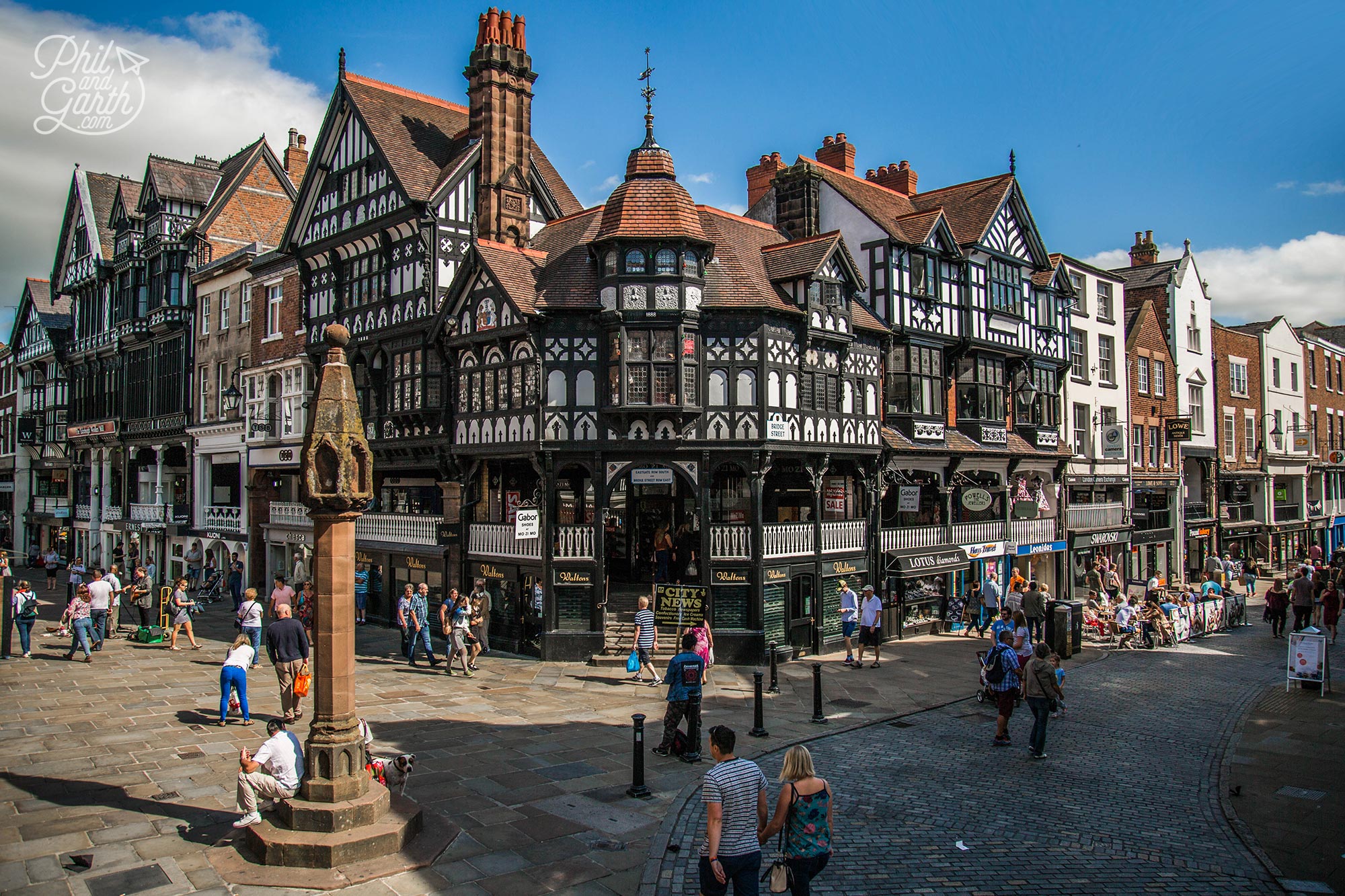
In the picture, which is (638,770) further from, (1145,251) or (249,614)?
(1145,251)

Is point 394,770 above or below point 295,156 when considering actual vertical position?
below

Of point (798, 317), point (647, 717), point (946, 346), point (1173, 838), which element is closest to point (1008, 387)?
point (946, 346)

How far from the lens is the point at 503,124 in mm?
25078

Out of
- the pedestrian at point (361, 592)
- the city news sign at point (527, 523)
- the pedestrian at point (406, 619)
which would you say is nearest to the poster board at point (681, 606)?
the city news sign at point (527, 523)

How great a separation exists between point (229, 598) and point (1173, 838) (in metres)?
33.2

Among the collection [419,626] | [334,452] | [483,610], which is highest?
[334,452]

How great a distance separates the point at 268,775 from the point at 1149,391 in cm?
3753

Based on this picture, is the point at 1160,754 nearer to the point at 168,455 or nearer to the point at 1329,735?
the point at 1329,735

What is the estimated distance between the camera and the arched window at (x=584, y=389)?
20953 millimetres

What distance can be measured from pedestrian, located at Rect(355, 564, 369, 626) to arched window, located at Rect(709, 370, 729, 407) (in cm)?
1188

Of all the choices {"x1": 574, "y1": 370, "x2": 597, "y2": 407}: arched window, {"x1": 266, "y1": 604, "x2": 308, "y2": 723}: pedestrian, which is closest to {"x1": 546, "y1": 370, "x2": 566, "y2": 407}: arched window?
{"x1": 574, "y1": 370, "x2": 597, "y2": 407}: arched window

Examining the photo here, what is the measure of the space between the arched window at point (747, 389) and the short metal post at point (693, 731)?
996 centimetres

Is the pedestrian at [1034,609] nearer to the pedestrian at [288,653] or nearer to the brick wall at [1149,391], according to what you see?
the pedestrian at [288,653]

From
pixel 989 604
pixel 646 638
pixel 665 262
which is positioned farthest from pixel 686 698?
pixel 989 604
